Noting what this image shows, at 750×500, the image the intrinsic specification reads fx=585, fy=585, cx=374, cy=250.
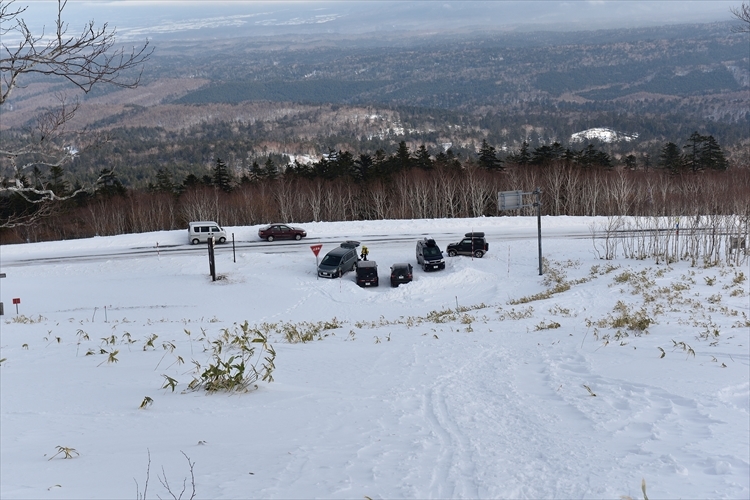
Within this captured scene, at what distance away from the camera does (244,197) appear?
54688 millimetres

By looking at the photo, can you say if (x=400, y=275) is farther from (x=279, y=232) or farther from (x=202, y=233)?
(x=202, y=233)

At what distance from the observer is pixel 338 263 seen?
2983cm

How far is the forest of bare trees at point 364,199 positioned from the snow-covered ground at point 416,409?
35625mm

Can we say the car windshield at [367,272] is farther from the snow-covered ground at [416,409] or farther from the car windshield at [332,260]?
the snow-covered ground at [416,409]

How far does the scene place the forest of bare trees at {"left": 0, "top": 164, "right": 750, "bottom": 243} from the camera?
5347cm

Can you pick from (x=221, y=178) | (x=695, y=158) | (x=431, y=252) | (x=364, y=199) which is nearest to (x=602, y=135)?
(x=695, y=158)

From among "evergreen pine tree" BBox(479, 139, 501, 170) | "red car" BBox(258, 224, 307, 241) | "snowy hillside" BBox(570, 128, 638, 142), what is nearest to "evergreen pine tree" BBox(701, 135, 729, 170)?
"evergreen pine tree" BBox(479, 139, 501, 170)

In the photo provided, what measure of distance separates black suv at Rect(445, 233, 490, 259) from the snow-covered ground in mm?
13283

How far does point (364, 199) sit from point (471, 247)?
25.5 m

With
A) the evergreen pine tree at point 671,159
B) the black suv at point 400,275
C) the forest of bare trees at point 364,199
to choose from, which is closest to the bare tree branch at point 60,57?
the black suv at point 400,275

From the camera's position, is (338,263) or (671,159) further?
(671,159)

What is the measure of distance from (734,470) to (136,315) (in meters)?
21.7

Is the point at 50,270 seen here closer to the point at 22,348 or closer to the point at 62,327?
the point at 62,327

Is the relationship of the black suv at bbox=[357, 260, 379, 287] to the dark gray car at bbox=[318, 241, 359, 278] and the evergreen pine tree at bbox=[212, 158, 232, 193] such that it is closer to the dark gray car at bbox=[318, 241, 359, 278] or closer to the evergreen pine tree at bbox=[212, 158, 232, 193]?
the dark gray car at bbox=[318, 241, 359, 278]
